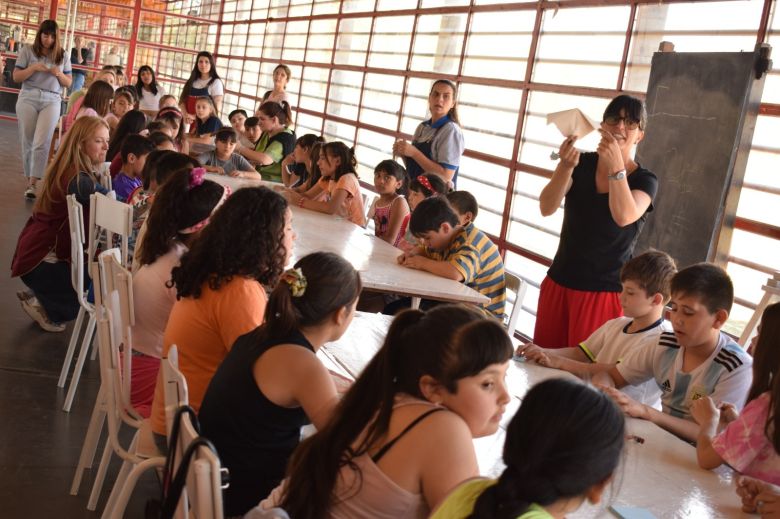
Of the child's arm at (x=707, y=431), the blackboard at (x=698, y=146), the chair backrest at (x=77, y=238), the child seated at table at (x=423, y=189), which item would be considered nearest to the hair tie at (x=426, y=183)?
the child seated at table at (x=423, y=189)

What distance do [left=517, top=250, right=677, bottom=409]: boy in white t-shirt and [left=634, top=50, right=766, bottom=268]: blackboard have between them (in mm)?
1204

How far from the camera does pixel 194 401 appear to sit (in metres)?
2.41

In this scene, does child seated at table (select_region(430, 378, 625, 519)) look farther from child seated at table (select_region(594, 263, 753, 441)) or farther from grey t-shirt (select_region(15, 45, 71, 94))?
grey t-shirt (select_region(15, 45, 71, 94))

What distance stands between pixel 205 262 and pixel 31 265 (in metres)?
2.44

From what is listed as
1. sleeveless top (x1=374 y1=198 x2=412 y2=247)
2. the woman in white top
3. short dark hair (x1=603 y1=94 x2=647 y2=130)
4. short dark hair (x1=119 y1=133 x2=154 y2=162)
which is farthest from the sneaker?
the woman in white top

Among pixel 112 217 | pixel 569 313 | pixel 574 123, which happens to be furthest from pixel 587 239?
pixel 112 217

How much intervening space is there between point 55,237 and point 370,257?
64.8 inches

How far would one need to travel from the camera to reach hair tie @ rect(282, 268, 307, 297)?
2002mm

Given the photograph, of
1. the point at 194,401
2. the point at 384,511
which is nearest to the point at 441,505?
the point at 384,511

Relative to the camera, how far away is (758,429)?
204cm

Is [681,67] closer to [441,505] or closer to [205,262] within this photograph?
[205,262]

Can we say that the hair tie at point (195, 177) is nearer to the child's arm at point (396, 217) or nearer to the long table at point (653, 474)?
the long table at point (653, 474)

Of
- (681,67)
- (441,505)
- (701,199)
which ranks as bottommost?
(441,505)

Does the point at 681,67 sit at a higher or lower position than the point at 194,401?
higher
